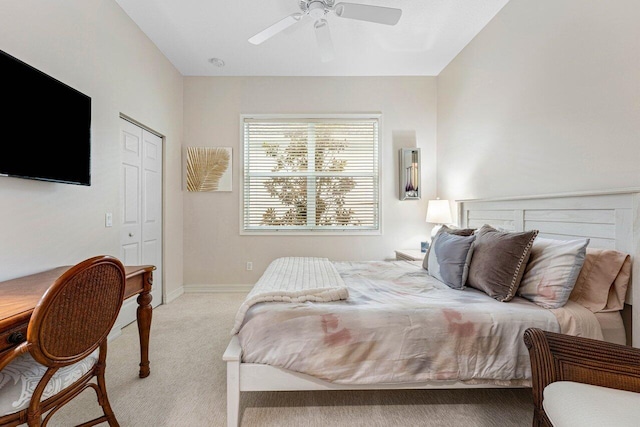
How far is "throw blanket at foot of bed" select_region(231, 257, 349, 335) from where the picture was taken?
164cm

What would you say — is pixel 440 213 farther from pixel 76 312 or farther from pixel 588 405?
pixel 76 312

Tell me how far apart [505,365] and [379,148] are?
A: 308 centimetres

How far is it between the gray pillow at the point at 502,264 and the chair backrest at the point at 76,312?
2073mm

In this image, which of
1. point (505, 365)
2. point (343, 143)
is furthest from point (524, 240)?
point (343, 143)

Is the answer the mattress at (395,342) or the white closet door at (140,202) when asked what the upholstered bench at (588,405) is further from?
the white closet door at (140,202)

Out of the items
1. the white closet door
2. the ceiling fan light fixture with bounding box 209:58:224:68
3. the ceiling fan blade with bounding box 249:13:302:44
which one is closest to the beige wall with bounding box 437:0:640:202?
the ceiling fan blade with bounding box 249:13:302:44

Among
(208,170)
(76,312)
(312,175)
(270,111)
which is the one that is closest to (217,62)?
(270,111)

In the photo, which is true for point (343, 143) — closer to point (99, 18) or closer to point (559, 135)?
point (559, 135)

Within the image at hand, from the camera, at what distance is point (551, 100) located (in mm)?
2141

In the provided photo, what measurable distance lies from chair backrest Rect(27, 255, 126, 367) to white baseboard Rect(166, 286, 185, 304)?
246 centimetres

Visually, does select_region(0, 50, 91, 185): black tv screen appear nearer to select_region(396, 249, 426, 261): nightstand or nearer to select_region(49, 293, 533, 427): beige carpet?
select_region(49, 293, 533, 427): beige carpet

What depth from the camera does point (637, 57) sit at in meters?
1.57

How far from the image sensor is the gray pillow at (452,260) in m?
2.07

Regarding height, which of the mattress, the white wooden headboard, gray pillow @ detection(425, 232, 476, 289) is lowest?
the mattress
